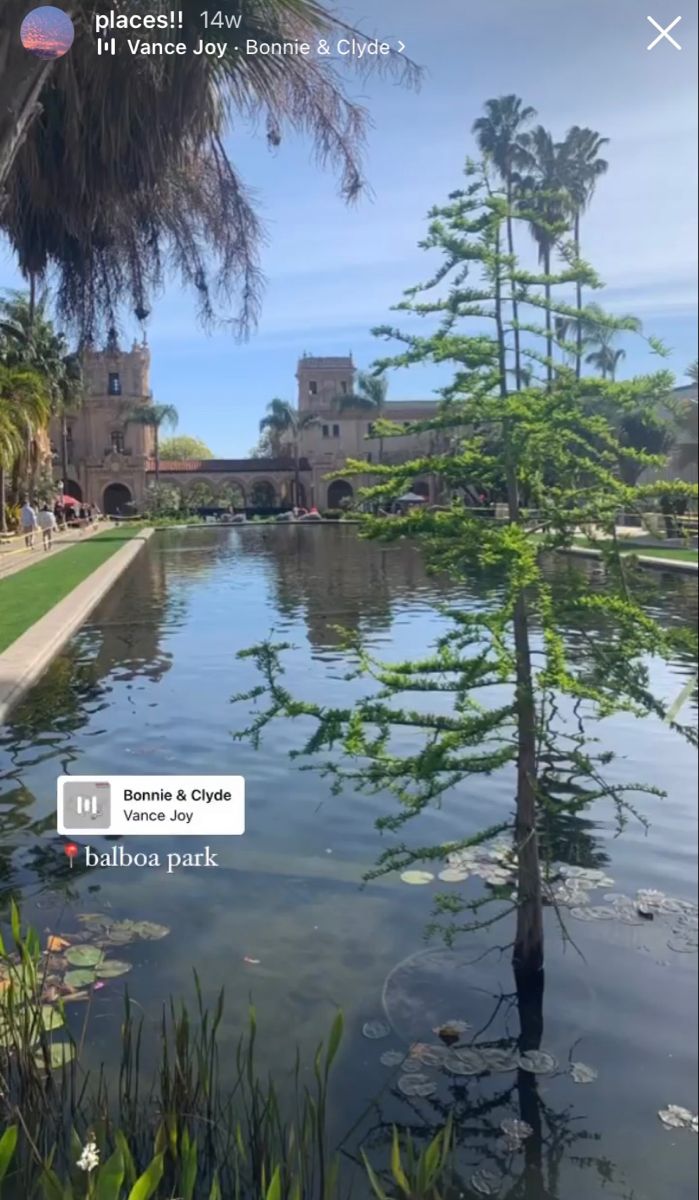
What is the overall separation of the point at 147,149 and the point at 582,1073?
277cm

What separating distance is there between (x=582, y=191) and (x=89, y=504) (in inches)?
78.6

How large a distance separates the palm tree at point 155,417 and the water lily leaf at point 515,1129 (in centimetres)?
186

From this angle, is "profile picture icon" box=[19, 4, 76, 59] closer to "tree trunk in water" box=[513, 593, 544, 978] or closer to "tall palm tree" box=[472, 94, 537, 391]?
"tall palm tree" box=[472, 94, 537, 391]

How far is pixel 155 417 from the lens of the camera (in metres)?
2.78

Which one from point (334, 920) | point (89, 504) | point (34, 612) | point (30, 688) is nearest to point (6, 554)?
point (89, 504)

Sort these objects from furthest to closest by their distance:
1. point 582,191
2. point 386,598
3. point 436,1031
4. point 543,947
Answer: point 386,598 → point 543,947 → point 436,1031 → point 582,191

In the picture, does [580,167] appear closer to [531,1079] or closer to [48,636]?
[531,1079]

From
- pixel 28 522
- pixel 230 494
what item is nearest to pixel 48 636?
pixel 28 522


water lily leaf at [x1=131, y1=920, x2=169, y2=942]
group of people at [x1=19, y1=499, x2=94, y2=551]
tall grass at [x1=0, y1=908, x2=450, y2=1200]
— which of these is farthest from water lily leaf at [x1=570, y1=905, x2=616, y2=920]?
group of people at [x1=19, y1=499, x2=94, y2=551]

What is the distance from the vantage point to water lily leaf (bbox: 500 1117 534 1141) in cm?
225

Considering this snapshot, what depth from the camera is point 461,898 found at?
9.61 feet

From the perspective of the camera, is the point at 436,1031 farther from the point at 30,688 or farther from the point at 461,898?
the point at 30,688

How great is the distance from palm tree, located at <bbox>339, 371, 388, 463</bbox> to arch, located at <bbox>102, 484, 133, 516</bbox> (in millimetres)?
843

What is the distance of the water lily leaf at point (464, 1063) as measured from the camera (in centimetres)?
243
